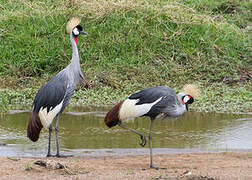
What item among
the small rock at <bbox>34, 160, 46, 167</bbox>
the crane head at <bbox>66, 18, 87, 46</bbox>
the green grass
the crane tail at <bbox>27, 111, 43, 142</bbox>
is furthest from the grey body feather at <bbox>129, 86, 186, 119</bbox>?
the green grass

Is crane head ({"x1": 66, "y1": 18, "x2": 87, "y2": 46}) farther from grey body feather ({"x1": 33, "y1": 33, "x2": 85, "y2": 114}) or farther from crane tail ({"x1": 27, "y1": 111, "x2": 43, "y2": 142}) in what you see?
crane tail ({"x1": 27, "y1": 111, "x2": 43, "y2": 142})

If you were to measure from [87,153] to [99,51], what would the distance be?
4.76 metres

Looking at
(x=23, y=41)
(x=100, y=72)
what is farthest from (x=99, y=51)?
(x=23, y=41)

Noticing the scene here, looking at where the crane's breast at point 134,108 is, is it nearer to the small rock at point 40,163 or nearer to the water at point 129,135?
the water at point 129,135

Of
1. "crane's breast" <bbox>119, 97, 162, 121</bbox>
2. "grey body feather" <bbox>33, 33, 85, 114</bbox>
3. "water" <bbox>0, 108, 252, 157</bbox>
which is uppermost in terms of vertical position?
"grey body feather" <bbox>33, 33, 85, 114</bbox>

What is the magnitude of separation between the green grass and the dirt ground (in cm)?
319

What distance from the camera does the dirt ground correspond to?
5.29 m

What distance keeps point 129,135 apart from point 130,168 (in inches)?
69.2

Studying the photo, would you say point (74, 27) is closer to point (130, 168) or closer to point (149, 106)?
point (149, 106)

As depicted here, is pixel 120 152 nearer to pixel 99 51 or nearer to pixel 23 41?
pixel 99 51

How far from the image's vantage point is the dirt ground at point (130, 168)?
208 inches

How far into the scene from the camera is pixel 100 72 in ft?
34.7

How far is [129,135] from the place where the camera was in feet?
24.7

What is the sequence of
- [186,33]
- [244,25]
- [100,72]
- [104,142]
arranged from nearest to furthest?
[104,142] → [100,72] → [186,33] → [244,25]
